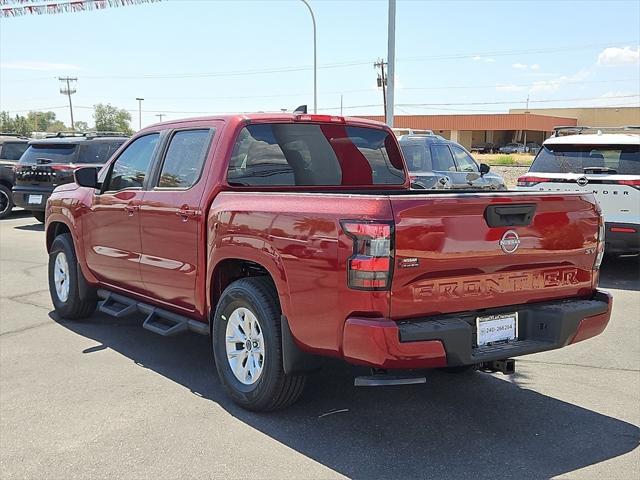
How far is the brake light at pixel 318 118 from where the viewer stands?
17.2 feet

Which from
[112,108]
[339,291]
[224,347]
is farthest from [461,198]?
[112,108]

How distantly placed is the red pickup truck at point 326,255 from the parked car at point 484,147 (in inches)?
2946

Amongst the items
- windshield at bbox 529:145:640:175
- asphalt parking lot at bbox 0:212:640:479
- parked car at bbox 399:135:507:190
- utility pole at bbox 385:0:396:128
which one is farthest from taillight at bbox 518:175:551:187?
utility pole at bbox 385:0:396:128

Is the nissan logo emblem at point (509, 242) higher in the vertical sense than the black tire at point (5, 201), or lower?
higher

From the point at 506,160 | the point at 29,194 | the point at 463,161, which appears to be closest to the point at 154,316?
the point at 463,161

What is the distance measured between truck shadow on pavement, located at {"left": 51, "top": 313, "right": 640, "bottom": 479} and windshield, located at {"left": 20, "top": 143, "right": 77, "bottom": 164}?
33.8ft

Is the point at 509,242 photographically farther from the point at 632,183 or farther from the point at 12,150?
the point at 12,150

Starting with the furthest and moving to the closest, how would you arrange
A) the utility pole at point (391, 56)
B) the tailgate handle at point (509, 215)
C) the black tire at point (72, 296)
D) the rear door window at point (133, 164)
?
the utility pole at point (391, 56)
the black tire at point (72, 296)
the rear door window at point (133, 164)
the tailgate handle at point (509, 215)

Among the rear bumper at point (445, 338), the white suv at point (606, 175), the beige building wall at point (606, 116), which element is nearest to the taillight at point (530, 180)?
the white suv at point (606, 175)

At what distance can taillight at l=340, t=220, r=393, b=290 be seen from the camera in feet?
11.5

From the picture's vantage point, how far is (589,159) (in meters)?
9.23

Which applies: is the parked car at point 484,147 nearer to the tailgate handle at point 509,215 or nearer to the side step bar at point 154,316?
the side step bar at point 154,316

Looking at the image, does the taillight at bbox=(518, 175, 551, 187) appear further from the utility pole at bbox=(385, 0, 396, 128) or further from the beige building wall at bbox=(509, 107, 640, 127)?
the beige building wall at bbox=(509, 107, 640, 127)

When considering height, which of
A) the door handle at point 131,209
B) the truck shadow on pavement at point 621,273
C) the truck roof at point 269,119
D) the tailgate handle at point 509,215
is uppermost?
the truck roof at point 269,119
